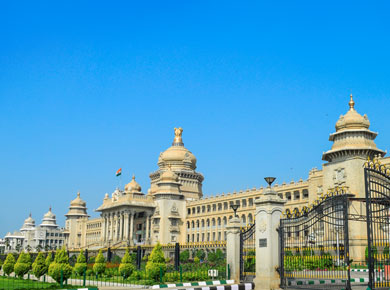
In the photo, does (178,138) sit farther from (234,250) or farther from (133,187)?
(234,250)

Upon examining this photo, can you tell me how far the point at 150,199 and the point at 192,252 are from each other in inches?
1167

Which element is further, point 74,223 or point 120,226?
point 74,223

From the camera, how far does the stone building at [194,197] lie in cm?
5875

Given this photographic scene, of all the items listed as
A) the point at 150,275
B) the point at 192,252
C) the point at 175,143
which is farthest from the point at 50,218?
the point at 150,275

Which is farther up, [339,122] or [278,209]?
[339,122]

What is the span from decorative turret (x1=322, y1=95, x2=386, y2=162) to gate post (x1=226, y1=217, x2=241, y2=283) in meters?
35.0

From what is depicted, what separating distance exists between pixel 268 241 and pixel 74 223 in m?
106

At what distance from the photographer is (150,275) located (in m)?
30.0

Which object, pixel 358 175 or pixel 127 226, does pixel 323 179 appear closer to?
pixel 358 175

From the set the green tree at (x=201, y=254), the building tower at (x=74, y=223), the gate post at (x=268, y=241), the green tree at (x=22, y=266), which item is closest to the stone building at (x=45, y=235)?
the building tower at (x=74, y=223)

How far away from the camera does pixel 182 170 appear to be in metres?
101

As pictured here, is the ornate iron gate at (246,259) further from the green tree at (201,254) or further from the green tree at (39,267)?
the green tree at (201,254)

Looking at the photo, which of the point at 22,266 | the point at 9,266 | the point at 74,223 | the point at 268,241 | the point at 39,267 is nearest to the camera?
the point at 268,241

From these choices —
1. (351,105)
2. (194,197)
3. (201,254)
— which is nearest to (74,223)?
(194,197)
